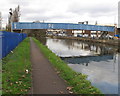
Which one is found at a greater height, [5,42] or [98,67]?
[5,42]

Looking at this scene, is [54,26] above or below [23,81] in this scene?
above

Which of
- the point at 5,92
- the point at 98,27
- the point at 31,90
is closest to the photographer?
the point at 5,92

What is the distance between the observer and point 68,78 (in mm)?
8586

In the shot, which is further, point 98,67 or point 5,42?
point 98,67

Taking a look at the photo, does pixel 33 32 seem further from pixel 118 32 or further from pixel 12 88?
pixel 12 88

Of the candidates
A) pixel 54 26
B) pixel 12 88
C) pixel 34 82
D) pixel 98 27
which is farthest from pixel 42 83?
pixel 98 27

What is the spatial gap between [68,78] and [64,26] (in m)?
40.5

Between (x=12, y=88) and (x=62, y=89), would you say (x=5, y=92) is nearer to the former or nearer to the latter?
(x=12, y=88)

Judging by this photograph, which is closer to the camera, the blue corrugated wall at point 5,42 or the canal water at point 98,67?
the canal water at point 98,67

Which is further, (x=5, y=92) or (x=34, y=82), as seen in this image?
(x=34, y=82)

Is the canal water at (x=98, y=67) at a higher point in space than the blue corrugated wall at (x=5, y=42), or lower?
lower

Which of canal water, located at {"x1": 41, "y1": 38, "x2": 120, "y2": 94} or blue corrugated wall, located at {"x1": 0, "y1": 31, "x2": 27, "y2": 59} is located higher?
blue corrugated wall, located at {"x1": 0, "y1": 31, "x2": 27, "y2": 59}

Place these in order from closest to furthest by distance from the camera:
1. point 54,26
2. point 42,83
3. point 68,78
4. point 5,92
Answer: point 5,92, point 42,83, point 68,78, point 54,26

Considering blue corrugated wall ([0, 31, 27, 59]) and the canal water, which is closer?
the canal water
